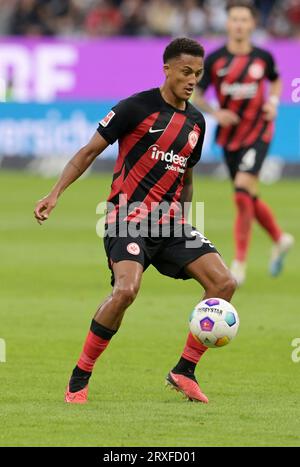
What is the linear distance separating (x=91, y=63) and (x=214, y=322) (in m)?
18.7

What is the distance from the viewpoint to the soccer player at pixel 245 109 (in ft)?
41.9

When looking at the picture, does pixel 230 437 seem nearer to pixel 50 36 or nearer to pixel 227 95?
pixel 227 95

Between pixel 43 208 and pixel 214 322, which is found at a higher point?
pixel 43 208

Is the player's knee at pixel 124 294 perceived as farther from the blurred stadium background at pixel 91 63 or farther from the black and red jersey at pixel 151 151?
the blurred stadium background at pixel 91 63

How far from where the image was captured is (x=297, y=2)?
88.1 feet

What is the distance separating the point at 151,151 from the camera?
768 centimetres

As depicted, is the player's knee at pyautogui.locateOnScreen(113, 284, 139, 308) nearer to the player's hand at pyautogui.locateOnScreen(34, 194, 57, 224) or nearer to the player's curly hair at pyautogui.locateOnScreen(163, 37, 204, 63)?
the player's hand at pyautogui.locateOnScreen(34, 194, 57, 224)

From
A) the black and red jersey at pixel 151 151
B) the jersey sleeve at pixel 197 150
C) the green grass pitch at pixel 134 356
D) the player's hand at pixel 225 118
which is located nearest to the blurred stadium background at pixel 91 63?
the green grass pitch at pixel 134 356

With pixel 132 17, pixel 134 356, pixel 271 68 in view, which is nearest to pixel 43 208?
pixel 134 356

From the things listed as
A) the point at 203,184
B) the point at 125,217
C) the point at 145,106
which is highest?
the point at 145,106

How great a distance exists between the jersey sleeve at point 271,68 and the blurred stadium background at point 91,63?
9010 millimetres

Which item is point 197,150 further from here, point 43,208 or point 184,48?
point 43,208
